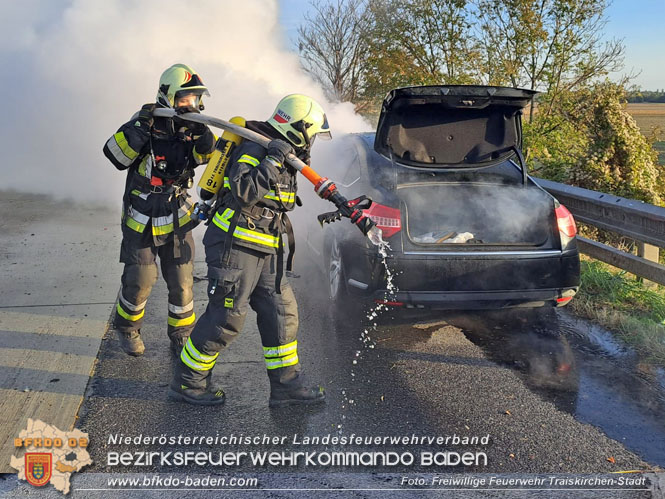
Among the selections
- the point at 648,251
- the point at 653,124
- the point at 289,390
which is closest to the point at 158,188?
the point at 289,390

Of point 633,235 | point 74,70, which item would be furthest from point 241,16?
point 633,235

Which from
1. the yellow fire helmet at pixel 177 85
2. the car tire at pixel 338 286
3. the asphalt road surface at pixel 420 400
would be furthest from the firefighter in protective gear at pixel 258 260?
the car tire at pixel 338 286

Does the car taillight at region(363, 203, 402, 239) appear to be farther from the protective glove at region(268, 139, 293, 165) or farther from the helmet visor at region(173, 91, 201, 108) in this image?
the helmet visor at region(173, 91, 201, 108)

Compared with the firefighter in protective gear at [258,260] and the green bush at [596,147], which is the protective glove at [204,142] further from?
the green bush at [596,147]

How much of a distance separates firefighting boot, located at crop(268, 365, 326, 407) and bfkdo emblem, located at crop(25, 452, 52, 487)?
1229 millimetres

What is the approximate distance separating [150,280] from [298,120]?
63.3 inches

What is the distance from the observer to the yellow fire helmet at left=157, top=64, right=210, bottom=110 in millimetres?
4234

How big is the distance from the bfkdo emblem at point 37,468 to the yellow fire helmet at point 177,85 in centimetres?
231

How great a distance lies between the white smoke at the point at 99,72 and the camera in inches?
457

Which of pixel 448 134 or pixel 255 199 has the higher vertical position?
pixel 448 134

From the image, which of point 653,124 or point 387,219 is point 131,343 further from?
point 653,124

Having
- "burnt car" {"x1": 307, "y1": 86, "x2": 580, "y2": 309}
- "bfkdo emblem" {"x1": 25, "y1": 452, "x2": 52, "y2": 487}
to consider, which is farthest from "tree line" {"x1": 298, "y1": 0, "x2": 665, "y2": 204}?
"bfkdo emblem" {"x1": 25, "y1": 452, "x2": 52, "y2": 487}

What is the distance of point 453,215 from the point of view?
5.17 metres

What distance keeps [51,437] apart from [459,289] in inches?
107
